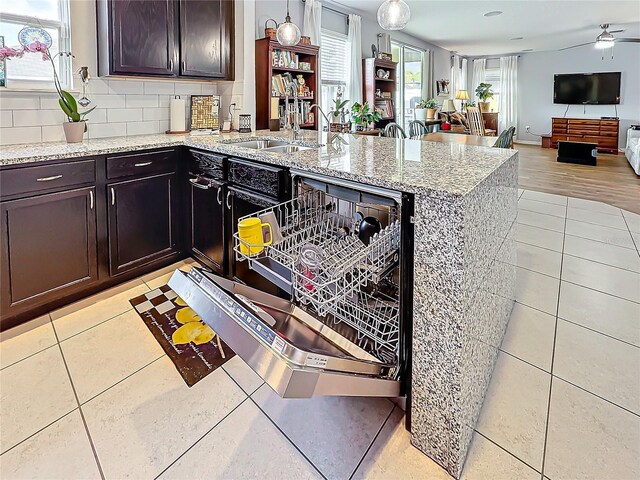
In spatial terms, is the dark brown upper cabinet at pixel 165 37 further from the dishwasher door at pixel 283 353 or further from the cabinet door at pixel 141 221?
the dishwasher door at pixel 283 353

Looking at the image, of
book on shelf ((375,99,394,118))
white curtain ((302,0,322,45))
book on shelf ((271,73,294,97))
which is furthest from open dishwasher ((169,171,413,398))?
book on shelf ((375,99,394,118))

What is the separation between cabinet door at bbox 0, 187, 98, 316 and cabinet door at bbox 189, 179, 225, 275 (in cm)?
60

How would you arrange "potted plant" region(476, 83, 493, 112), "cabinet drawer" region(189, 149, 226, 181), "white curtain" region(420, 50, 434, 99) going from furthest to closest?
"potted plant" region(476, 83, 493, 112)
"white curtain" region(420, 50, 434, 99)
"cabinet drawer" region(189, 149, 226, 181)

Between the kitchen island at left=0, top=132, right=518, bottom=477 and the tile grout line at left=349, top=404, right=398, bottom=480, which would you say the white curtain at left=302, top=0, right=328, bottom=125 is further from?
the tile grout line at left=349, top=404, right=398, bottom=480

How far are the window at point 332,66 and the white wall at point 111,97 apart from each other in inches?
89.6

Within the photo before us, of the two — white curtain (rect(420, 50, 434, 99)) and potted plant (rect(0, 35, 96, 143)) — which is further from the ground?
white curtain (rect(420, 50, 434, 99))

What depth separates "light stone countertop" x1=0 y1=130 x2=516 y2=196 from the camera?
1289mm

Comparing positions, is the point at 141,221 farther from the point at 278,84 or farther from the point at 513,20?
the point at 513,20

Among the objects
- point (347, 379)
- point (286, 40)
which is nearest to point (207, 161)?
point (286, 40)

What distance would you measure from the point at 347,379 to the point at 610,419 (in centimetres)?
111

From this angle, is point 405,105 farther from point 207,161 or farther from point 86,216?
point 86,216

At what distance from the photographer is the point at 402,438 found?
141 centimetres

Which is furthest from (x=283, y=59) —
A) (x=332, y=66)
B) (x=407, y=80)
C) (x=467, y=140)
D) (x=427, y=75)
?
(x=427, y=75)

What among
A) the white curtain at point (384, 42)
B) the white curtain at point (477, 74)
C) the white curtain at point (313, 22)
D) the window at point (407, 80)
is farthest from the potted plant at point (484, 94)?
the white curtain at point (313, 22)
